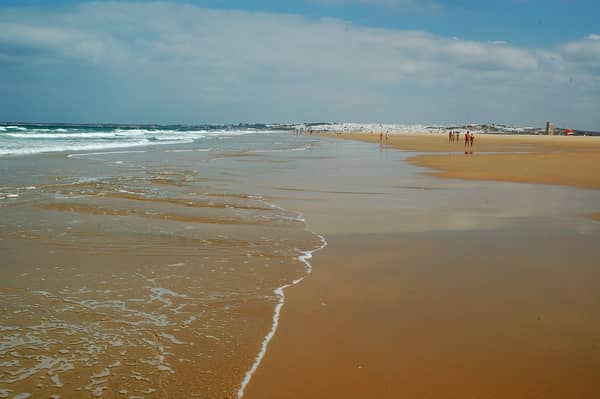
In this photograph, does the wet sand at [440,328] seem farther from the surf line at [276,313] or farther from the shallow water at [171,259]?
the shallow water at [171,259]

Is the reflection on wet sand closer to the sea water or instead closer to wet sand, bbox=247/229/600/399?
the sea water

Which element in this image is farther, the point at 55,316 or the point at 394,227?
the point at 394,227

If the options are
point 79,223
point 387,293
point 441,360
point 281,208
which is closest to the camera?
point 441,360

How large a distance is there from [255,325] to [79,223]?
5226 millimetres

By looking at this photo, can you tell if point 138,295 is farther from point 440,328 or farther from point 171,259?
point 440,328

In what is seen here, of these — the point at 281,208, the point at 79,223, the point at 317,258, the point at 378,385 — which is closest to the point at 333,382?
the point at 378,385

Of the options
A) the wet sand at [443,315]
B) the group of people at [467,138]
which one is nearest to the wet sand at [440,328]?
the wet sand at [443,315]

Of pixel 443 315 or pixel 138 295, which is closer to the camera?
pixel 443 315

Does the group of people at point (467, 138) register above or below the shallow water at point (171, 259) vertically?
above

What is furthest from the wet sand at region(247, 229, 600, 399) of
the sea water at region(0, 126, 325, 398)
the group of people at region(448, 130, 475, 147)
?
the group of people at region(448, 130, 475, 147)

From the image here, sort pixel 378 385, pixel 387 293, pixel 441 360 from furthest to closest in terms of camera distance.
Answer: pixel 387 293, pixel 441 360, pixel 378 385

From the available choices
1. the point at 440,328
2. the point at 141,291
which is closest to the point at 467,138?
the point at 440,328

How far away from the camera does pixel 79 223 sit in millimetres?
8047

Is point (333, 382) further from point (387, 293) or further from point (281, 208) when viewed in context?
point (281, 208)
